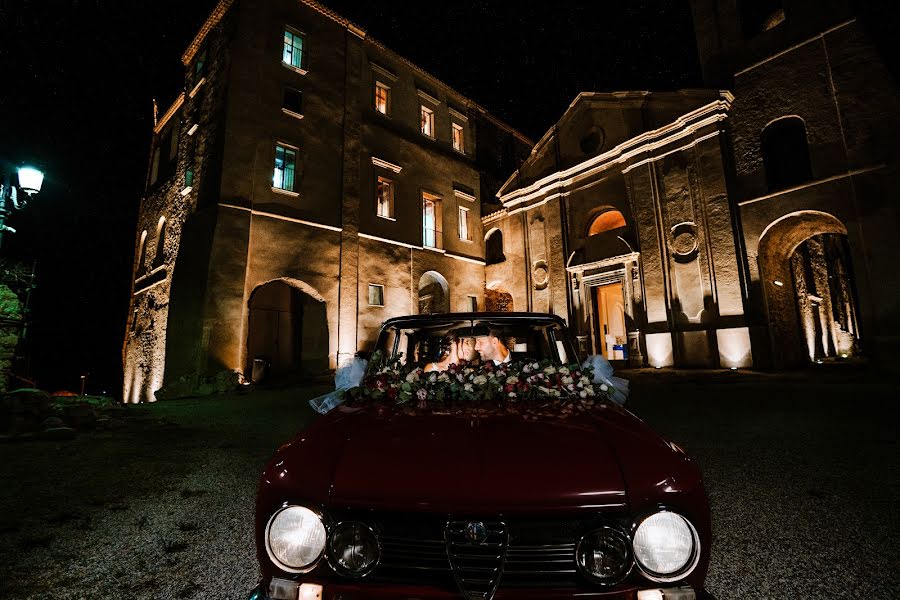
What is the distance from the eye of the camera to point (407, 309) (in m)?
16.1

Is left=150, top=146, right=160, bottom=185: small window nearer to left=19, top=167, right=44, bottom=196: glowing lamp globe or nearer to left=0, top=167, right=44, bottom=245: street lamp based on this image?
left=0, top=167, right=44, bottom=245: street lamp

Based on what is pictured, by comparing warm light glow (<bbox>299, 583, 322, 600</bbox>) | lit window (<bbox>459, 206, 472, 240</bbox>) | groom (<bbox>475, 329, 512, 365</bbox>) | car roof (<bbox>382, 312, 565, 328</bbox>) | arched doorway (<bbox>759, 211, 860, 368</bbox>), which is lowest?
warm light glow (<bbox>299, 583, 322, 600</bbox>)

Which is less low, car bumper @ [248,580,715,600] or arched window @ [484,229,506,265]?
arched window @ [484,229,506,265]

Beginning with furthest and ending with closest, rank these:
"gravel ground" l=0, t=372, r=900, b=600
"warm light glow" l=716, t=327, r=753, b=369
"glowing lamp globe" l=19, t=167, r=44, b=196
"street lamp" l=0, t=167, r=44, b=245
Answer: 1. "warm light glow" l=716, t=327, r=753, b=369
2. "glowing lamp globe" l=19, t=167, r=44, b=196
3. "street lamp" l=0, t=167, r=44, b=245
4. "gravel ground" l=0, t=372, r=900, b=600

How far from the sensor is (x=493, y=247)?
2088 cm

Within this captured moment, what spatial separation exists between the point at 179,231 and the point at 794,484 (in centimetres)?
1665

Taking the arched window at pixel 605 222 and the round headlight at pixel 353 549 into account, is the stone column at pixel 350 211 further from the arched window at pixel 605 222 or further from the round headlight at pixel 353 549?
the round headlight at pixel 353 549

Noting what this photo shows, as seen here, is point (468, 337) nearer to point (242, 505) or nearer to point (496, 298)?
point (242, 505)

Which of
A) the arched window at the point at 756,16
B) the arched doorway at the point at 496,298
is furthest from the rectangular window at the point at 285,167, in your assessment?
the arched window at the point at 756,16

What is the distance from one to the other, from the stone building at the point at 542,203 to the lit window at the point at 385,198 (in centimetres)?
7

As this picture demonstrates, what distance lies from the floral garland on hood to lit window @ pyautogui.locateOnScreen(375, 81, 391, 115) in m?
17.1

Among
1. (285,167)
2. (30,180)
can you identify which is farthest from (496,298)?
(30,180)

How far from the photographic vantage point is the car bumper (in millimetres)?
1282

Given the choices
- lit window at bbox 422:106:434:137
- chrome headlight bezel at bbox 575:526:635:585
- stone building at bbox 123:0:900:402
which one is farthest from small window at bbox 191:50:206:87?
chrome headlight bezel at bbox 575:526:635:585
